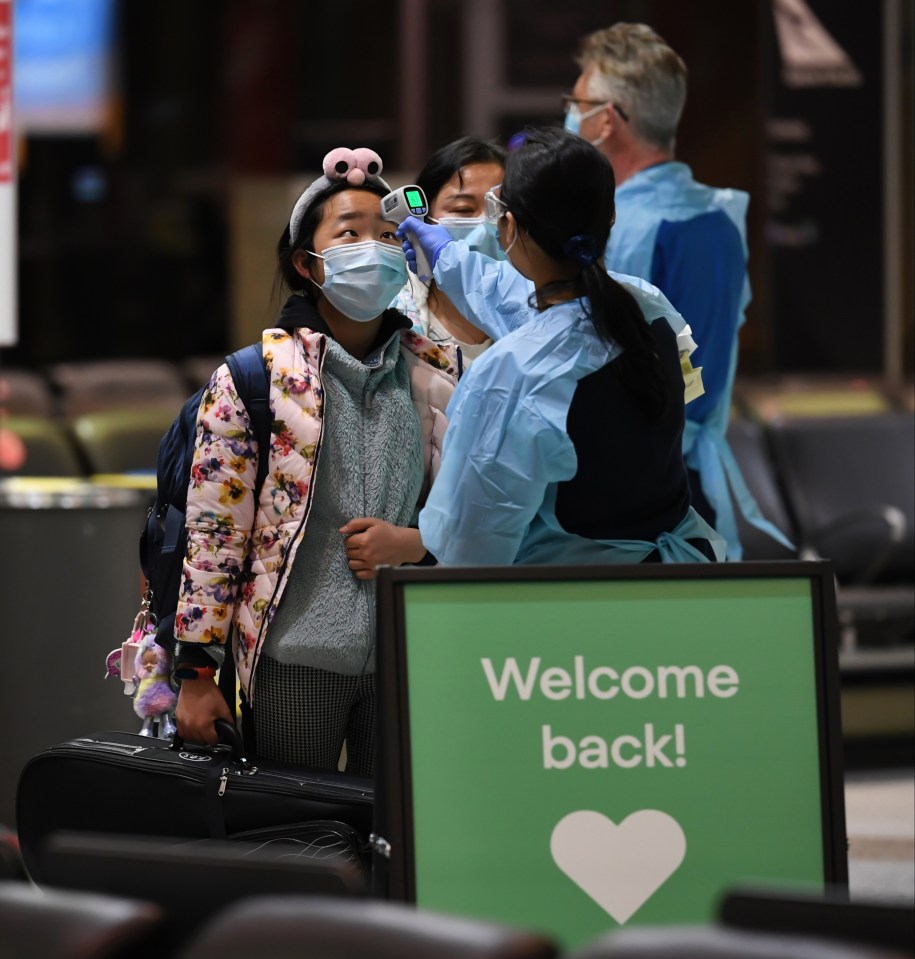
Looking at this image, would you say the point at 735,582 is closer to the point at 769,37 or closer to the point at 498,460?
the point at 498,460

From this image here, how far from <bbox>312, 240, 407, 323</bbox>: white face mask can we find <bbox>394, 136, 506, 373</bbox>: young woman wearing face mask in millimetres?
264

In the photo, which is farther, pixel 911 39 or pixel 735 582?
pixel 911 39

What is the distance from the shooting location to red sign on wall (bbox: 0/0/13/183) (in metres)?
4.01

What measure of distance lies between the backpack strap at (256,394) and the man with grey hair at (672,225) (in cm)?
95

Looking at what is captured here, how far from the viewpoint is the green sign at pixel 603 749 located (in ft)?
5.79

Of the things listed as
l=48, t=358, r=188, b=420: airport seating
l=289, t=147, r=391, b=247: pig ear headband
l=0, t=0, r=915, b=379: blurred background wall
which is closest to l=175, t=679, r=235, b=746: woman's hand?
l=289, t=147, r=391, b=247: pig ear headband

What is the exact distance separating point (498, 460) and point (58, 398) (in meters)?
6.19

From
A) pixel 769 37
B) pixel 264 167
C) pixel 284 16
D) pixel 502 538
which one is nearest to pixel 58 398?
pixel 264 167

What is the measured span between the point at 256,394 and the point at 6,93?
216cm

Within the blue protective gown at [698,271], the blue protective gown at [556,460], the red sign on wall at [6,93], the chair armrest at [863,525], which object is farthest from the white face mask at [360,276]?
the chair armrest at [863,525]

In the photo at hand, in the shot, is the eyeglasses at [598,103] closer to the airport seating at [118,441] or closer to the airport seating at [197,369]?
the airport seating at [118,441]

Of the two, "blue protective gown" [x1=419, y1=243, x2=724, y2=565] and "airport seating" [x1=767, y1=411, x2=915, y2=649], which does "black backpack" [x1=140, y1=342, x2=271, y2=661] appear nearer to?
"blue protective gown" [x1=419, y1=243, x2=724, y2=565]

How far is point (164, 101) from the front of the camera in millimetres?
8281

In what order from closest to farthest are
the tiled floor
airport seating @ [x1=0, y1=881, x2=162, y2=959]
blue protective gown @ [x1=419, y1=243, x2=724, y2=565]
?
airport seating @ [x1=0, y1=881, x2=162, y2=959] < blue protective gown @ [x1=419, y1=243, x2=724, y2=565] < the tiled floor
